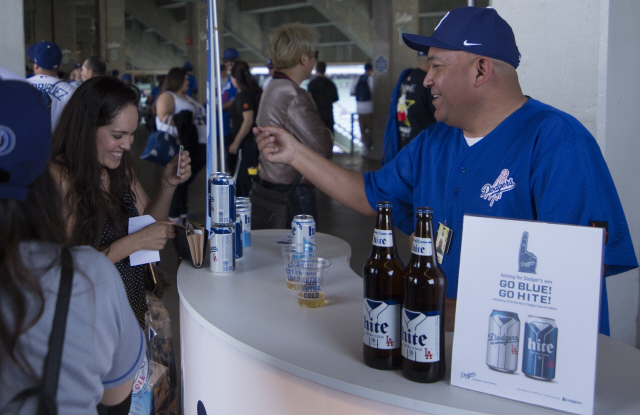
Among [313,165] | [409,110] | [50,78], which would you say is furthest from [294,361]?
[50,78]

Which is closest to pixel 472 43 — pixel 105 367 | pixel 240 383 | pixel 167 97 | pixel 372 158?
pixel 240 383

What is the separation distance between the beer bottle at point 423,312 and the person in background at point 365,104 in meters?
9.77

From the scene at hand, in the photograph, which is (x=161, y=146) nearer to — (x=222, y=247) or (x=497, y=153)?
(x=222, y=247)

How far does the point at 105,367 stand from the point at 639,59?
7.72 ft

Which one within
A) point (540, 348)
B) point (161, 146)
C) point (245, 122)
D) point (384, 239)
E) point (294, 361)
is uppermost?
point (245, 122)

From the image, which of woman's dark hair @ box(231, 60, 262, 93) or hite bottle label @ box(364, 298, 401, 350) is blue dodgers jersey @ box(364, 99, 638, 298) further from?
woman's dark hair @ box(231, 60, 262, 93)

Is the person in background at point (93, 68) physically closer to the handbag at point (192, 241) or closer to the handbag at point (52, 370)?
the handbag at point (192, 241)

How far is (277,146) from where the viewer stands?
1982 mm

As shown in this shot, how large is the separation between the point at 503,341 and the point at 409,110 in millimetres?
3560

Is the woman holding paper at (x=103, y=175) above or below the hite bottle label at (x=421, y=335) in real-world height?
above

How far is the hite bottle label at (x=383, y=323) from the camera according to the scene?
3.53 feet

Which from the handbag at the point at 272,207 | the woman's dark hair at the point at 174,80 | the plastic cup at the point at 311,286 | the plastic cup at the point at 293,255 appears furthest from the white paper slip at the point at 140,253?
the woman's dark hair at the point at 174,80

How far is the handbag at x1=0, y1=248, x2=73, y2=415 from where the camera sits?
0.70m

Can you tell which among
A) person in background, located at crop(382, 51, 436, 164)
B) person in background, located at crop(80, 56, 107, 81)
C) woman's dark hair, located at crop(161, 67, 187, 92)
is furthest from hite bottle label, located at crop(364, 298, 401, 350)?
person in background, located at crop(80, 56, 107, 81)
